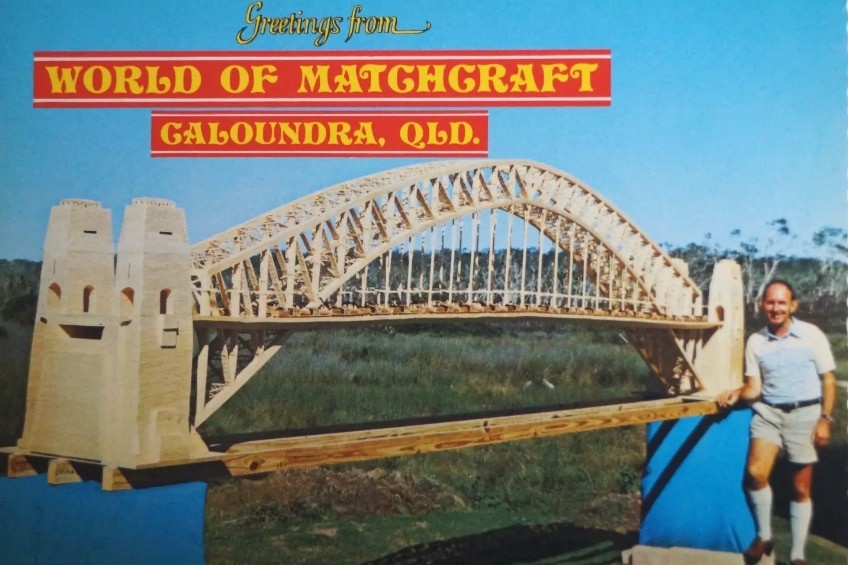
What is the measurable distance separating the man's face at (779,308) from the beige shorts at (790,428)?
0.84 m

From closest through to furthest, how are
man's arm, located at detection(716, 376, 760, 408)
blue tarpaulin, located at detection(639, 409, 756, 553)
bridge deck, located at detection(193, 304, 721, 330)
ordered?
bridge deck, located at detection(193, 304, 721, 330)
man's arm, located at detection(716, 376, 760, 408)
blue tarpaulin, located at detection(639, 409, 756, 553)

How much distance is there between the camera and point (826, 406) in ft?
28.2

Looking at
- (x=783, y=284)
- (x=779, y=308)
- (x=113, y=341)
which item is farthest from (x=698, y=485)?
(x=113, y=341)

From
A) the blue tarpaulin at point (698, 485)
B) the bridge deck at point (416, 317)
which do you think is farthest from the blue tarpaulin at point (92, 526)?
the blue tarpaulin at point (698, 485)

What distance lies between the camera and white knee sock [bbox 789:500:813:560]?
8.73 m

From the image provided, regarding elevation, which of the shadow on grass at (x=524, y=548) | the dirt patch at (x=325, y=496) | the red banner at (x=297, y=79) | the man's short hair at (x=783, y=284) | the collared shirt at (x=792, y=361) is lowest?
the shadow on grass at (x=524, y=548)

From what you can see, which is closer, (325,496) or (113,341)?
(113,341)

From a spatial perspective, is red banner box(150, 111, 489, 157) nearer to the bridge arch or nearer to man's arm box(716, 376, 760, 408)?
the bridge arch

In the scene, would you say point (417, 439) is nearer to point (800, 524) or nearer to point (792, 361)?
point (792, 361)

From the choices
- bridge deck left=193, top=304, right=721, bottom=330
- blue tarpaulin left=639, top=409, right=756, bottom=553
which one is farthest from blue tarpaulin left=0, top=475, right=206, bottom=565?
blue tarpaulin left=639, top=409, right=756, bottom=553

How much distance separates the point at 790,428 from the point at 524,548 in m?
3.07

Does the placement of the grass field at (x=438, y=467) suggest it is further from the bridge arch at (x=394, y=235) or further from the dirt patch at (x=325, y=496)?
the bridge arch at (x=394, y=235)

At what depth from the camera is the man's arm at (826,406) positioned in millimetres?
8594

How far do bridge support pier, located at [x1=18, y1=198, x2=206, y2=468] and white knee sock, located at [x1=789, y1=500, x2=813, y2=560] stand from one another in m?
5.75
